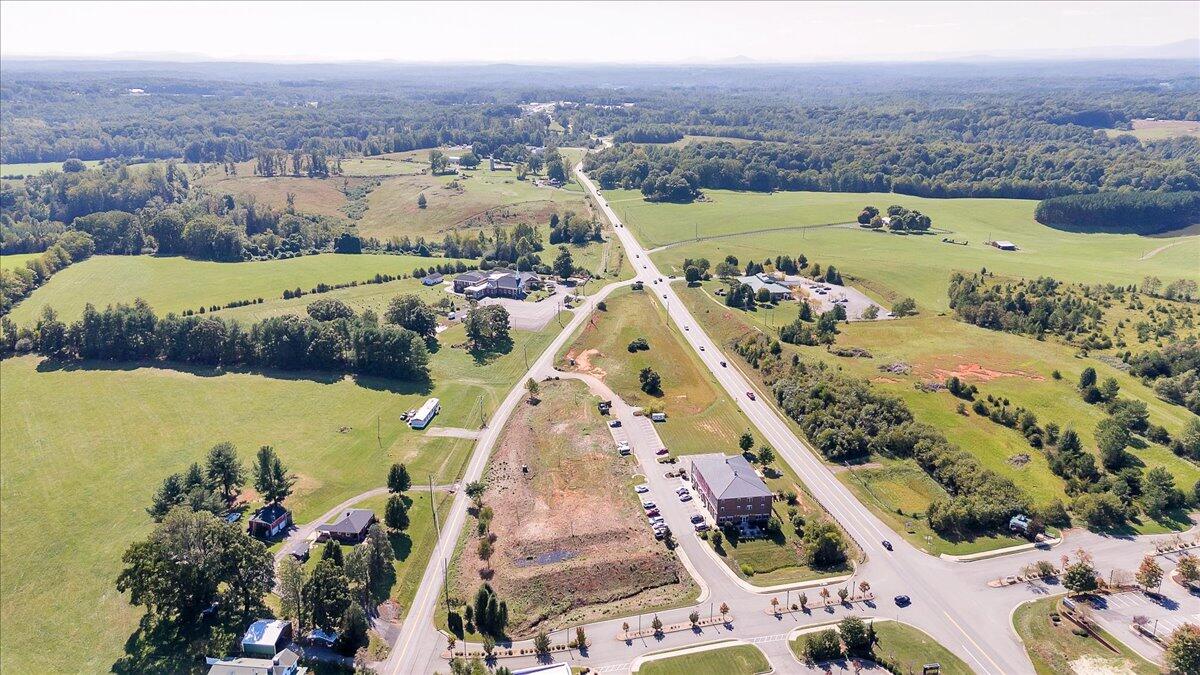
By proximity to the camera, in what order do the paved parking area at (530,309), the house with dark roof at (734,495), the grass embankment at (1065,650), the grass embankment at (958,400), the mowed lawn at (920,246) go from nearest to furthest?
the grass embankment at (1065,650), the house with dark roof at (734,495), the grass embankment at (958,400), the paved parking area at (530,309), the mowed lawn at (920,246)

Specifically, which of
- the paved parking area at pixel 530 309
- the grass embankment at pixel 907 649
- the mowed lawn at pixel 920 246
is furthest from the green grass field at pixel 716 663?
the mowed lawn at pixel 920 246

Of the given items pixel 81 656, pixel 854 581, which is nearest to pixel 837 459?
pixel 854 581

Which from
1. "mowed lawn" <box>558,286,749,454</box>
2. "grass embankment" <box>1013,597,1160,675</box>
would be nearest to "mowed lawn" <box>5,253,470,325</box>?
"mowed lawn" <box>558,286,749,454</box>

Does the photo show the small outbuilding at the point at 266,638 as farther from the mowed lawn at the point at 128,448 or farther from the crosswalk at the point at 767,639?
the crosswalk at the point at 767,639

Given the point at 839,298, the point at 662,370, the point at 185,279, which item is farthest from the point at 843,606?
the point at 185,279

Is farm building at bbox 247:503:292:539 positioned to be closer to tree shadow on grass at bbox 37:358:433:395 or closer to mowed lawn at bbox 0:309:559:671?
mowed lawn at bbox 0:309:559:671

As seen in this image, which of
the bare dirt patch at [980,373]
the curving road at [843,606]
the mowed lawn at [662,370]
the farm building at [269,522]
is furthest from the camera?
the bare dirt patch at [980,373]
